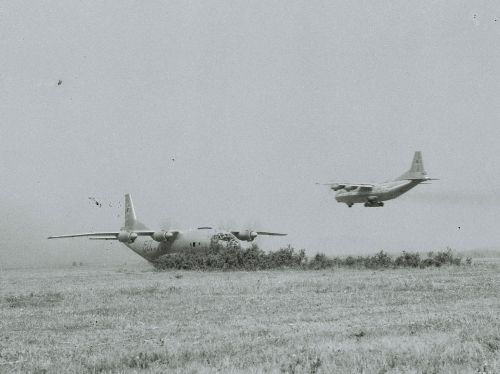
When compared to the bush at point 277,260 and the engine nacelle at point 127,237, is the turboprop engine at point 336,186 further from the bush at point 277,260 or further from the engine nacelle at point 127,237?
the engine nacelle at point 127,237

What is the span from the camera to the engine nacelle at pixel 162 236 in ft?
179

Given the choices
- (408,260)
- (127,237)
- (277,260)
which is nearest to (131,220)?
(127,237)

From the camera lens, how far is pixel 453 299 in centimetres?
2041

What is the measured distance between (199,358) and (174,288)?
630 inches

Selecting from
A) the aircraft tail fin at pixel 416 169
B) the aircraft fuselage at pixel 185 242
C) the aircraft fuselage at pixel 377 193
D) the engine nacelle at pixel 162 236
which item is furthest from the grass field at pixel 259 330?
the aircraft fuselage at pixel 377 193

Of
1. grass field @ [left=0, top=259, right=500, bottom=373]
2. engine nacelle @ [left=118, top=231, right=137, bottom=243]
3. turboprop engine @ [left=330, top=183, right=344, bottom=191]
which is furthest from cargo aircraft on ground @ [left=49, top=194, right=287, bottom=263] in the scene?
grass field @ [left=0, top=259, right=500, bottom=373]

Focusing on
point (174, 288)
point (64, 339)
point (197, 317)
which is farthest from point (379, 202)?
point (64, 339)

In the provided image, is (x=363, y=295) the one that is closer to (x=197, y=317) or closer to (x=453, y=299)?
(x=453, y=299)

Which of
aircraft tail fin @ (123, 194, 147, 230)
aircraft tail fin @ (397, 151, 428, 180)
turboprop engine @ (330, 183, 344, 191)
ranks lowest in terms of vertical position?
aircraft tail fin @ (123, 194, 147, 230)

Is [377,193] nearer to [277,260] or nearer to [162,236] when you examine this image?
[277,260]

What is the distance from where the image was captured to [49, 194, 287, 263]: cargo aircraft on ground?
51562mm

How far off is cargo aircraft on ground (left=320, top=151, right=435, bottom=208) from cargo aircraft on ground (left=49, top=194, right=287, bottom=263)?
7.37 metres

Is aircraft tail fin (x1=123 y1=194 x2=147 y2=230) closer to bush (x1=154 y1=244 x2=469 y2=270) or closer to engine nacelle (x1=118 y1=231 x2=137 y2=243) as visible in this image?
engine nacelle (x1=118 y1=231 x2=137 y2=243)

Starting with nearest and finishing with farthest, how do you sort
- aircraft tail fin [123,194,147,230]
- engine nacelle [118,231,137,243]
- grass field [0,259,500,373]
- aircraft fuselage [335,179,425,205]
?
grass field [0,259,500,373]
engine nacelle [118,231,137,243]
aircraft fuselage [335,179,425,205]
aircraft tail fin [123,194,147,230]
